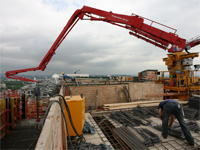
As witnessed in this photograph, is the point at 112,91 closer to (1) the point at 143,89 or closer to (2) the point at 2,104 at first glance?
(1) the point at 143,89

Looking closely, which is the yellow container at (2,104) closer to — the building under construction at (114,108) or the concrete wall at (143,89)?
the building under construction at (114,108)

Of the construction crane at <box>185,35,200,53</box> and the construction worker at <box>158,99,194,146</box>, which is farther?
the construction crane at <box>185,35,200,53</box>

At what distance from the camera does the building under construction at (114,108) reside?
4219 millimetres

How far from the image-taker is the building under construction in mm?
4219

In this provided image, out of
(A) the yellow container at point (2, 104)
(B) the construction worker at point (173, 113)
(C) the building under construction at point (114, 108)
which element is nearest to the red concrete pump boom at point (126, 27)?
(C) the building under construction at point (114, 108)

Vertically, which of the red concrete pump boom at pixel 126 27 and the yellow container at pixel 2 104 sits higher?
the red concrete pump boom at pixel 126 27

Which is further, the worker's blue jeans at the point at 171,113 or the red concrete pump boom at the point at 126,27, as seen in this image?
the red concrete pump boom at the point at 126,27

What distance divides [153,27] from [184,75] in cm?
506

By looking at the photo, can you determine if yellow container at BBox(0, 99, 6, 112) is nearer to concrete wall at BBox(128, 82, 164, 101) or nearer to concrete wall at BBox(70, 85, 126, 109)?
concrete wall at BBox(70, 85, 126, 109)

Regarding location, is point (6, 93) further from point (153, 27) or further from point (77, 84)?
point (153, 27)

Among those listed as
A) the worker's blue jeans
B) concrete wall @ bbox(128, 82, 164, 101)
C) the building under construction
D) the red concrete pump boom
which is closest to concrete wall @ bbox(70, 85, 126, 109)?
the building under construction

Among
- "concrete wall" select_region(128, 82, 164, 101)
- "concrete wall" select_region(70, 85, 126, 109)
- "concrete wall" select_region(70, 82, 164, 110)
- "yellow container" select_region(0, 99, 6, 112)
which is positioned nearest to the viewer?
"yellow container" select_region(0, 99, 6, 112)

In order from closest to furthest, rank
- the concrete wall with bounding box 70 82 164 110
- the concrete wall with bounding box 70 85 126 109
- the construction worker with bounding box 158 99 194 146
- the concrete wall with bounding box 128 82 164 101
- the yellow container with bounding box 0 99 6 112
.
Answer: the construction worker with bounding box 158 99 194 146, the yellow container with bounding box 0 99 6 112, the concrete wall with bounding box 70 85 126 109, the concrete wall with bounding box 70 82 164 110, the concrete wall with bounding box 128 82 164 101

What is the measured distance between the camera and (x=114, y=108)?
7.98 metres
